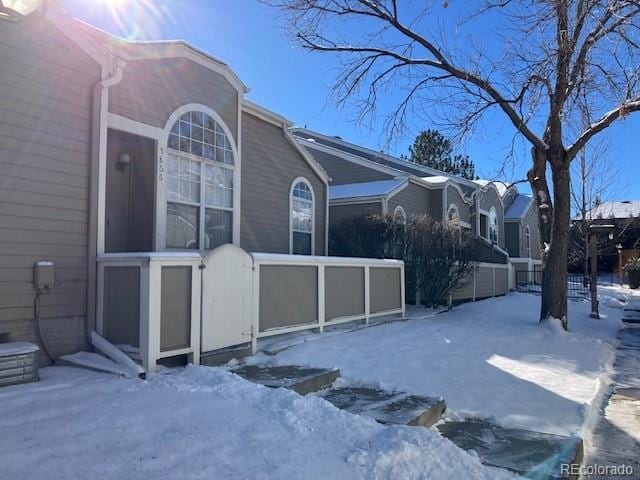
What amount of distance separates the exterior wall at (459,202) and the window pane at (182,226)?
12.1 metres

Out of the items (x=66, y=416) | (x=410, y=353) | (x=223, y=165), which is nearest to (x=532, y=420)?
(x=410, y=353)

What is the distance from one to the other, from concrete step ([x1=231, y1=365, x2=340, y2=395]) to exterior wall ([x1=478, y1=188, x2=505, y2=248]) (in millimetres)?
17770

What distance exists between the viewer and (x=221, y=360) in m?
6.15

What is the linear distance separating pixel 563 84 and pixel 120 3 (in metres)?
8.21

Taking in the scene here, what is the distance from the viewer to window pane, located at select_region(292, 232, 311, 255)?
→ 11406 millimetres

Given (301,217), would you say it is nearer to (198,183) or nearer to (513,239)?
(198,183)

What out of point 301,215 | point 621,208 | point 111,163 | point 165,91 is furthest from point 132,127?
point 621,208

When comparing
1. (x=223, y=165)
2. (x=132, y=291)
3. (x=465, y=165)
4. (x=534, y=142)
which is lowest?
(x=132, y=291)

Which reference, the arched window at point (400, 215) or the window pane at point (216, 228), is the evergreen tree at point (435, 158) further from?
the window pane at point (216, 228)

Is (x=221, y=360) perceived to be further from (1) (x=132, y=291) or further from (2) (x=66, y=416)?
(2) (x=66, y=416)

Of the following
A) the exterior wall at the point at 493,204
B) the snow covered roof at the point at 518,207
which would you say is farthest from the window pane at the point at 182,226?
the snow covered roof at the point at 518,207

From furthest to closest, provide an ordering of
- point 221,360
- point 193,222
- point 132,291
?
point 193,222
point 221,360
point 132,291

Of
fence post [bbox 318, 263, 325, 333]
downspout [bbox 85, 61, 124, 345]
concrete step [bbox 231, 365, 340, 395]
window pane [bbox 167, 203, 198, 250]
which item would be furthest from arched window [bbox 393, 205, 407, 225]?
downspout [bbox 85, 61, 124, 345]

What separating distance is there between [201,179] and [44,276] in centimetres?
329
